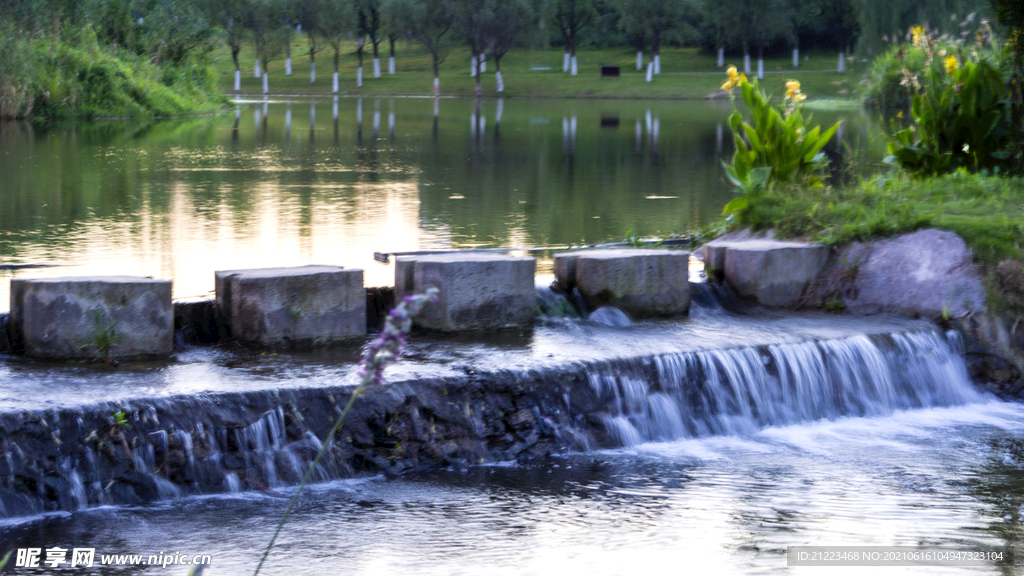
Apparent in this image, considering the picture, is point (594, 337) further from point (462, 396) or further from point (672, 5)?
point (672, 5)

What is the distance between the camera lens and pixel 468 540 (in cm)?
475

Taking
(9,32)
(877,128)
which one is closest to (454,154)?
(877,128)

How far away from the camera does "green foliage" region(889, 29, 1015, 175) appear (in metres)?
9.73

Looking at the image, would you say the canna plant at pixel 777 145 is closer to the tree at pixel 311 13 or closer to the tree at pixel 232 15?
the tree at pixel 232 15

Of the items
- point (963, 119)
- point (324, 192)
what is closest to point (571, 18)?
point (324, 192)

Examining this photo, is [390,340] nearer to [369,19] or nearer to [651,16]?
[651,16]

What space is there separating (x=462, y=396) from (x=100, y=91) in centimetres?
3096

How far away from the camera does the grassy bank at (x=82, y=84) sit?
30.2m

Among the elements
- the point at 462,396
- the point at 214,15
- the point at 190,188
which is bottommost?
the point at 462,396

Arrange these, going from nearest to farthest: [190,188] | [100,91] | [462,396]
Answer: [462,396] → [190,188] → [100,91]

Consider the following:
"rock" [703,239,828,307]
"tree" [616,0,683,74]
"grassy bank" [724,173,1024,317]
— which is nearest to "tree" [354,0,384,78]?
"tree" [616,0,683,74]

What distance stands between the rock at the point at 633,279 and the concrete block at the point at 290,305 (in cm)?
173

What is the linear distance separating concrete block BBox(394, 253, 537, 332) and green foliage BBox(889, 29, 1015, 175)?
15.6ft

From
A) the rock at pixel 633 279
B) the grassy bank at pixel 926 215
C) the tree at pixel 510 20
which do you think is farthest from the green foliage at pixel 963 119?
the tree at pixel 510 20
